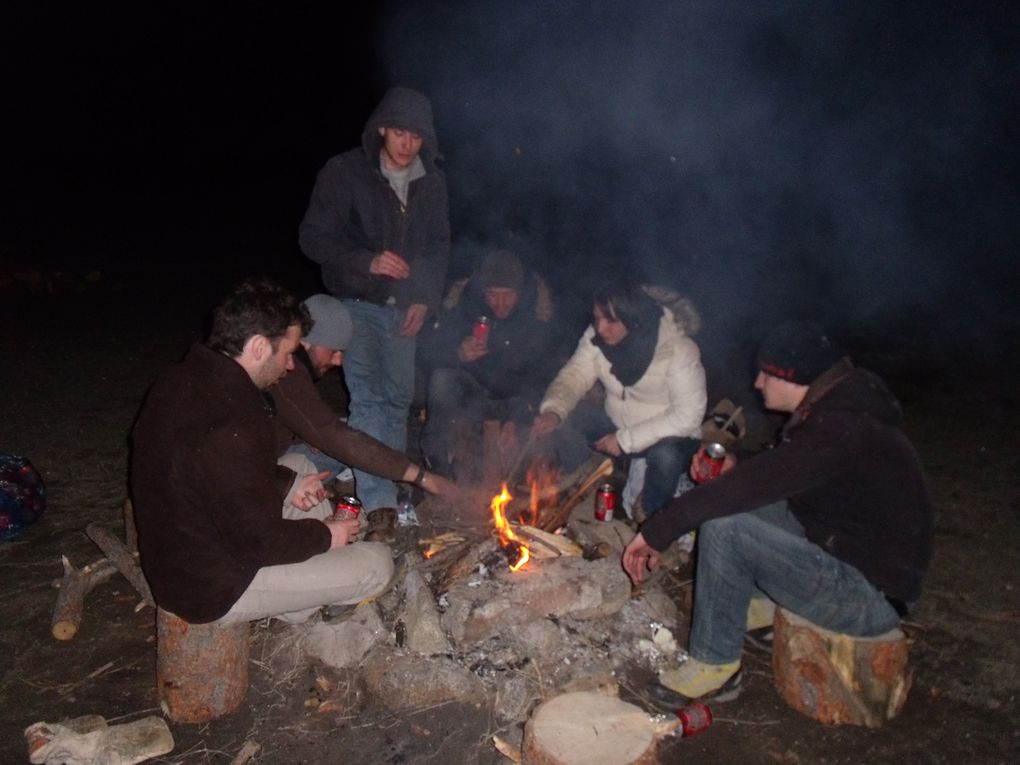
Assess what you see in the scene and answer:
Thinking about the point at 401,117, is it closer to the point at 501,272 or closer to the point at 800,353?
the point at 501,272

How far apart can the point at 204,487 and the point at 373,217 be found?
8.67 feet

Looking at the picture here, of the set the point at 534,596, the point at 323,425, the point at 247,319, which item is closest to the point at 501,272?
the point at 323,425

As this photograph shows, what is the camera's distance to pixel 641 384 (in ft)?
16.4

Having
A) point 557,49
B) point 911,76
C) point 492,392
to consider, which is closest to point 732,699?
point 492,392

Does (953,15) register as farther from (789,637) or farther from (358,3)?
(358,3)

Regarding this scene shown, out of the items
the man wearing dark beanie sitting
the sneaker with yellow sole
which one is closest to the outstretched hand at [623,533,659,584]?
the man wearing dark beanie sitting

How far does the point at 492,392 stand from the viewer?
19.4 ft

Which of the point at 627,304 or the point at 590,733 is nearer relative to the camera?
the point at 590,733

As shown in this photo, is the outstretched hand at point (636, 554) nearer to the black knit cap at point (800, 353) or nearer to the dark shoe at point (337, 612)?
the black knit cap at point (800, 353)

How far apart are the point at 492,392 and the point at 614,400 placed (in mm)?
1086

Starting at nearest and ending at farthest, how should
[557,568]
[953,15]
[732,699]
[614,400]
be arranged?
[732,699], [557,568], [614,400], [953,15]

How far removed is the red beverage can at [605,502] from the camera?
475 cm

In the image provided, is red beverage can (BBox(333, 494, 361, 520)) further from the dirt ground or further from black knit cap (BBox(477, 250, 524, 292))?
→ black knit cap (BBox(477, 250, 524, 292))

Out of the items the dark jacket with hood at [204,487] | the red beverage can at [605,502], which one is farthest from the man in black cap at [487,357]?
the dark jacket with hood at [204,487]
